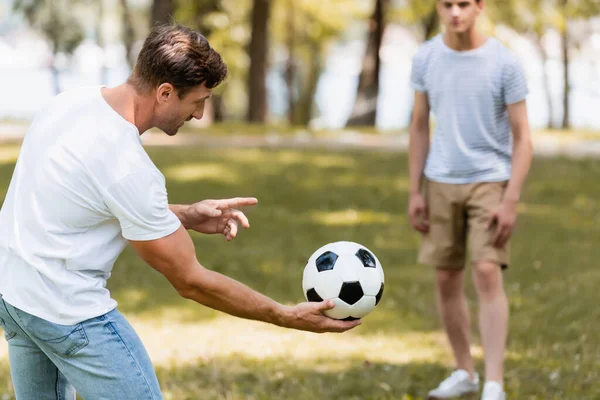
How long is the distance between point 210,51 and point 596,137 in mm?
14990

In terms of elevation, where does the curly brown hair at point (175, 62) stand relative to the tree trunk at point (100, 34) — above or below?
above

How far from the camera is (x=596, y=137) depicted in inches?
676

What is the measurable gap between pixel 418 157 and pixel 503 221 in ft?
2.33

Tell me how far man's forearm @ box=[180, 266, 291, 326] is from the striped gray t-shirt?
218 cm

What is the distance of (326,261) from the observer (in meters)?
4.07

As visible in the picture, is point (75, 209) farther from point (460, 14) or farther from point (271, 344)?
point (271, 344)

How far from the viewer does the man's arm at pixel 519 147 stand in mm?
5242

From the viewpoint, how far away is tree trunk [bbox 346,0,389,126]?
21.6m

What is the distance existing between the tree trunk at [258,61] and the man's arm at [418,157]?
16.8 meters

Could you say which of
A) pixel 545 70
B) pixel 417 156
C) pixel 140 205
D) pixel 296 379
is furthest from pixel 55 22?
pixel 140 205

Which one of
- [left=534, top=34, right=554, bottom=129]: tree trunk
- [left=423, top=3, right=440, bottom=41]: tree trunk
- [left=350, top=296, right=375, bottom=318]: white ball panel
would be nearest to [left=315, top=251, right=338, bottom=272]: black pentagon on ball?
[left=350, top=296, right=375, bottom=318]: white ball panel

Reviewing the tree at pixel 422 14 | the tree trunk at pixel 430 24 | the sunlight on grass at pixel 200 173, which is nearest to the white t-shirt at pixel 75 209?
the sunlight on grass at pixel 200 173

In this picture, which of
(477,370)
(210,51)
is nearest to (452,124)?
(477,370)

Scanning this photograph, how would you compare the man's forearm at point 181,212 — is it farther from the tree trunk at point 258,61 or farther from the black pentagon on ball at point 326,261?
the tree trunk at point 258,61
